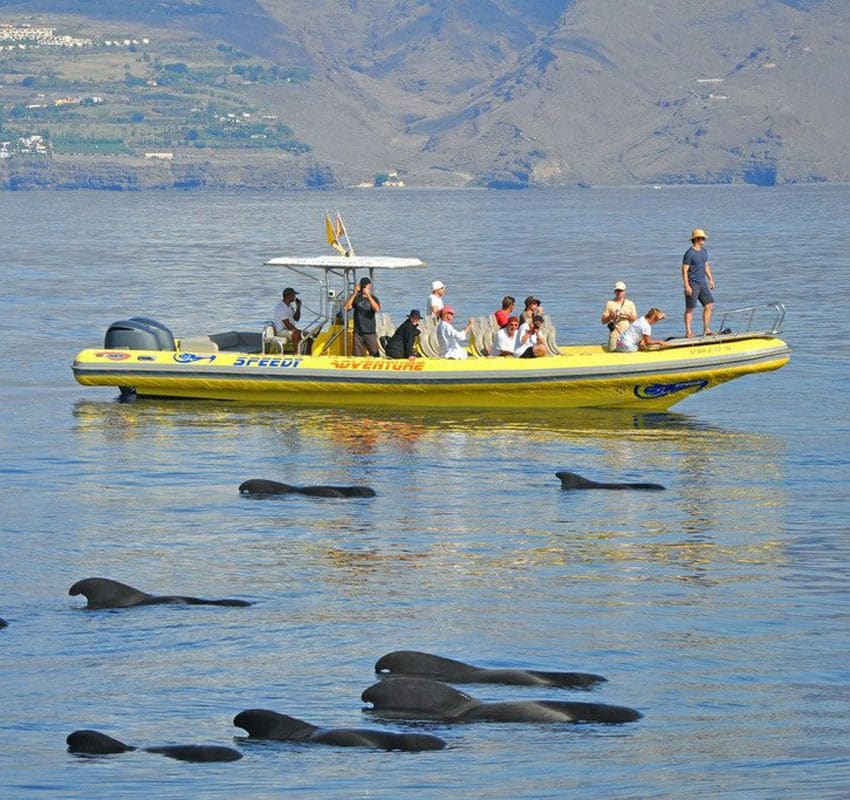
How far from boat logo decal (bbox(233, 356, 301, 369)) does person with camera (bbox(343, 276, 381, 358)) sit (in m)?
1.02

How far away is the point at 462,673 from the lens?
593 inches

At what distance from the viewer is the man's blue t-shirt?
30.5 metres

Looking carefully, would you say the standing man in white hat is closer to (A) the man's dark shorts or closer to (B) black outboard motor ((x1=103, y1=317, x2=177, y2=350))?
(A) the man's dark shorts

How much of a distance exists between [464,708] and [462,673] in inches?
31.0

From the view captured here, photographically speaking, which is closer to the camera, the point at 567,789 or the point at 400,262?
the point at 567,789

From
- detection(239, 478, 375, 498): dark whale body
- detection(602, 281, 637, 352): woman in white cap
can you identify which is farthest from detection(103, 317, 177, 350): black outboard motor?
detection(239, 478, 375, 498): dark whale body

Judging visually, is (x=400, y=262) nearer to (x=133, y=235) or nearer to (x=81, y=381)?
(x=81, y=381)


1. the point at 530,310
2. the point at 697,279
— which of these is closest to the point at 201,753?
the point at 530,310

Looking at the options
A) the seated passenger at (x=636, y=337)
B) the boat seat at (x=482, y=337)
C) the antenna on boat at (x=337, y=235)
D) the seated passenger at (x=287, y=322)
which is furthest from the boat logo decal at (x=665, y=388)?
the seated passenger at (x=287, y=322)

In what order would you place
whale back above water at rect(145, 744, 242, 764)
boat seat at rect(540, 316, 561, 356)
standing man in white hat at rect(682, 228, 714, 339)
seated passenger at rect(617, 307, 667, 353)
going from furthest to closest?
1. boat seat at rect(540, 316, 561, 356)
2. standing man in white hat at rect(682, 228, 714, 339)
3. seated passenger at rect(617, 307, 667, 353)
4. whale back above water at rect(145, 744, 242, 764)

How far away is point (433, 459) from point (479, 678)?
11824 mm

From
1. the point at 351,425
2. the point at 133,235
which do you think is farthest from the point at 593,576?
the point at 133,235

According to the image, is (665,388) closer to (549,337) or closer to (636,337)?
(636,337)

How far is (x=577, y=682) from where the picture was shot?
15219mm
